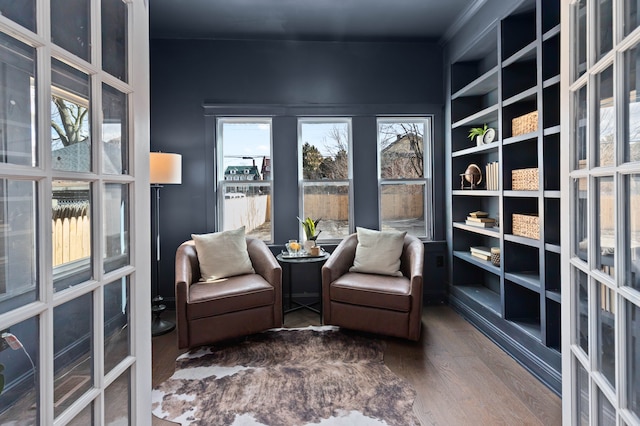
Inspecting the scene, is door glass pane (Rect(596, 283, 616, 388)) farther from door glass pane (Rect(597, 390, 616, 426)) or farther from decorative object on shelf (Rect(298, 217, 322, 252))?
decorative object on shelf (Rect(298, 217, 322, 252))

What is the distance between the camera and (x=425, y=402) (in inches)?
79.0

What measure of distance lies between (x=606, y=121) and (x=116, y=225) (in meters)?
1.49

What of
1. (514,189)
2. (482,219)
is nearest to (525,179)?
(514,189)

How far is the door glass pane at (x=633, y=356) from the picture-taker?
2.89 feet

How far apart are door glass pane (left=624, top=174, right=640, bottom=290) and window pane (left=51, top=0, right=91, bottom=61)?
146 cm

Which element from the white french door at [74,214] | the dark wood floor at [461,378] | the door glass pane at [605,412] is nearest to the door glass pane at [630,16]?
the door glass pane at [605,412]

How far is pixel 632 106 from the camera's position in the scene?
893 millimetres

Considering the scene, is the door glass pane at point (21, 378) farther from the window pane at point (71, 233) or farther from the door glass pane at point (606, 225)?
the door glass pane at point (606, 225)

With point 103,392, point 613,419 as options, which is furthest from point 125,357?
point 613,419

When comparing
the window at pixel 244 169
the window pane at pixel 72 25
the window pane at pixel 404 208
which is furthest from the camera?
the window pane at pixel 404 208

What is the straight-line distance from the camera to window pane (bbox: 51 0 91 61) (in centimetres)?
80

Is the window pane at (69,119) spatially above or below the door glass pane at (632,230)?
above

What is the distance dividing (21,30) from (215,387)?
82.2 inches

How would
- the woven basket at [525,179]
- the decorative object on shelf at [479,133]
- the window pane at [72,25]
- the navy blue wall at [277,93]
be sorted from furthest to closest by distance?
1. the navy blue wall at [277,93]
2. the decorative object on shelf at [479,133]
3. the woven basket at [525,179]
4. the window pane at [72,25]
